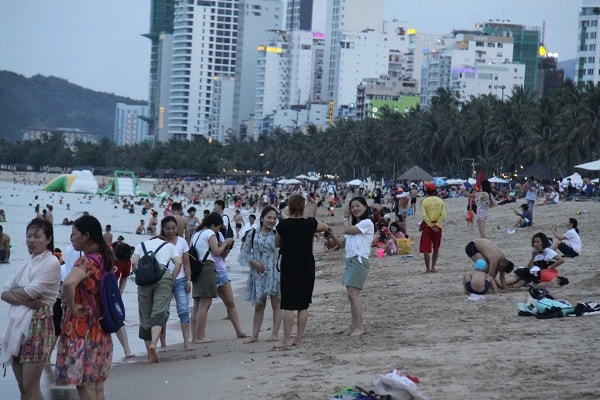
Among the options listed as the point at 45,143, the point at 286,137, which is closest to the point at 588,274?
the point at 286,137

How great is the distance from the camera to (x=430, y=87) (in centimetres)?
15312

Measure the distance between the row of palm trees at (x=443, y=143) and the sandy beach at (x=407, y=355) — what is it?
155 ft

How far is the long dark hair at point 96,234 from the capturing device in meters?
6.54

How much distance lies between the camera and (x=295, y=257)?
9.84 meters

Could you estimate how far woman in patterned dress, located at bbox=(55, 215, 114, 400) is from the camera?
6.44 metres

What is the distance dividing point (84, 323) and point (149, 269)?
9.76 ft

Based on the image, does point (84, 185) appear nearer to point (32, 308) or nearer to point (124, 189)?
point (124, 189)

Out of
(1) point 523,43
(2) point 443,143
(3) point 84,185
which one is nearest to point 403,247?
(2) point 443,143

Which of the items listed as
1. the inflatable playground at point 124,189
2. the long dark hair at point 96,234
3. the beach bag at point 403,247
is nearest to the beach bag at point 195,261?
the long dark hair at point 96,234

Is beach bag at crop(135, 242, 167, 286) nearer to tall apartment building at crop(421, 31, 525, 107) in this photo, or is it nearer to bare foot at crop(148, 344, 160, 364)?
bare foot at crop(148, 344, 160, 364)

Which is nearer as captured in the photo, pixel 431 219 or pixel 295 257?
pixel 295 257

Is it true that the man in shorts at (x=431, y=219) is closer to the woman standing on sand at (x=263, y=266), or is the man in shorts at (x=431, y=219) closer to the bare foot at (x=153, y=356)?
the woman standing on sand at (x=263, y=266)

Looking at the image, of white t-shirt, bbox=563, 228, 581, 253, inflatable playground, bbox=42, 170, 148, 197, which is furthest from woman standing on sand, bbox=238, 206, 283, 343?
inflatable playground, bbox=42, 170, 148, 197

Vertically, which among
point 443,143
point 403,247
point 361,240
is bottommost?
point 403,247
